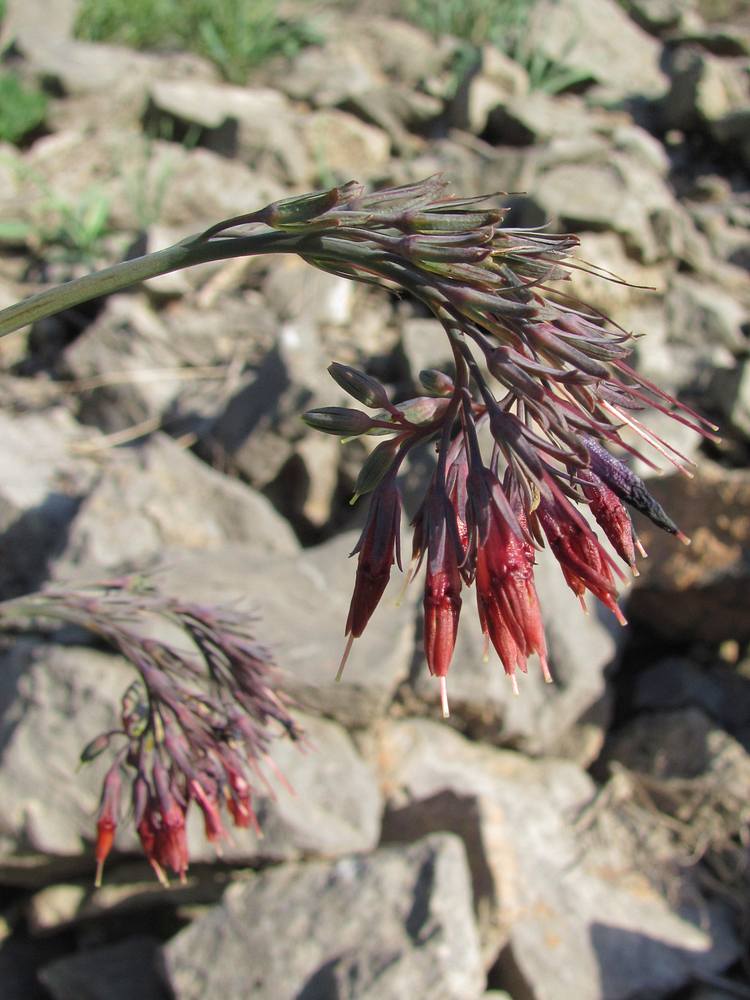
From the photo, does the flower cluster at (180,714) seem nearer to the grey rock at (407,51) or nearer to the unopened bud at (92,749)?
the unopened bud at (92,749)

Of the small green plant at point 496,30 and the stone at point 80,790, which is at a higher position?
the small green plant at point 496,30

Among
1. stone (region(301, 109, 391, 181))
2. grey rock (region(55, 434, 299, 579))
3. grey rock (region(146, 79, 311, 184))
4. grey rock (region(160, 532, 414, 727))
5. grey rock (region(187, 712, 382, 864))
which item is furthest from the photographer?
stone (region(301, 109, 391, 181))

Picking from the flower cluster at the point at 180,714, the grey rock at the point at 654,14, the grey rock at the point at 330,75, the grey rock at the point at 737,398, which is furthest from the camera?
the grey rock at the point at 654,14

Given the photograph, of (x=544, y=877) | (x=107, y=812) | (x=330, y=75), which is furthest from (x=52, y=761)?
(x=330, y=75)

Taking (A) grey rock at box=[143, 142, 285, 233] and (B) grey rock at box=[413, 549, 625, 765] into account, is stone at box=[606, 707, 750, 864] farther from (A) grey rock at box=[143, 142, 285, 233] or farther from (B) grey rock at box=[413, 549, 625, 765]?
(A) grey rock at box=[143, 142, 285, 233]

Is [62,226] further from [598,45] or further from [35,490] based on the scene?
[598,45]

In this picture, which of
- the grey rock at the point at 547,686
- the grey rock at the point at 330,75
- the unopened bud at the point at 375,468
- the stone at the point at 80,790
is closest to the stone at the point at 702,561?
the grey rock at the point at 547,686

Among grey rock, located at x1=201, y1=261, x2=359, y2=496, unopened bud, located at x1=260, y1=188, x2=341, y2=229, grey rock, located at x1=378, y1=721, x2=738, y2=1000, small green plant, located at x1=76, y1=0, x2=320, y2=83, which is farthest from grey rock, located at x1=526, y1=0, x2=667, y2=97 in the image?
unopened bud, located at x1=260, y1=188, x2=341, y2=229
